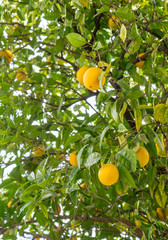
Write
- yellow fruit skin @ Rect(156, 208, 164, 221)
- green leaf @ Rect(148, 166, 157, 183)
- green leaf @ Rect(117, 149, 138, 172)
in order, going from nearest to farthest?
green leaf @ Rect(117, 149, 138, 172), green leaf @ Rect(148, 166, 157, 183), yellow fruit skin @ Rect(156, 208, 164, 221)

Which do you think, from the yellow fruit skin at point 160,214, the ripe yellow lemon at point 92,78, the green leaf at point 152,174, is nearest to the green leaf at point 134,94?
the ripe yellow lemon at point 92,78

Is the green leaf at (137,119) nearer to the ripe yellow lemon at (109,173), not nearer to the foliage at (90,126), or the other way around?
the foliage at (90,126)

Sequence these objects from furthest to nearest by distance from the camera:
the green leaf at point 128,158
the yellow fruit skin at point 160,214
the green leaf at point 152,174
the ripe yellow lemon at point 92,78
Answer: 1. the yellow fruit skin at point 160,214
2. the green leaf at point 152,174
3. the ripe yellow lemon at point 92,78
4. the green leaf at point 128,158

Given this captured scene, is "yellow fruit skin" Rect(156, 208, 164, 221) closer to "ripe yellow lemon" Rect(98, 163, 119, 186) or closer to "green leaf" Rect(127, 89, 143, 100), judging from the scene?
"ripe yellow lemon" Rect(98, 163, 119, 186)

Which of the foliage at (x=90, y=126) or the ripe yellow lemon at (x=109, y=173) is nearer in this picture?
the ripe yellow lemon at (x=109, y=173)

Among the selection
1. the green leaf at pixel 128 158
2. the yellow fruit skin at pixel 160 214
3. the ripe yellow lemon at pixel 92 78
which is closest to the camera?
the green leaf at pixel 128 158

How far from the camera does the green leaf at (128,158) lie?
85 cm

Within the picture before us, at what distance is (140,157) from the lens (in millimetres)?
1000

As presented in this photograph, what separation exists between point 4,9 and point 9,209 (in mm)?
1174

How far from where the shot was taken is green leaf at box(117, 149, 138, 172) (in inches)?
33.5

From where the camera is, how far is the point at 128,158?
0.87 m

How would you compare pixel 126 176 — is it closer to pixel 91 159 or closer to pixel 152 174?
pixel 91 159

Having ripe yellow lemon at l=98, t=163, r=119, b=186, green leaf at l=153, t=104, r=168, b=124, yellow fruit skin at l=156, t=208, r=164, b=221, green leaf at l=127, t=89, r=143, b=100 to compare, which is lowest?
yellow fruit skin at l=156, t=208, r=164, b=221

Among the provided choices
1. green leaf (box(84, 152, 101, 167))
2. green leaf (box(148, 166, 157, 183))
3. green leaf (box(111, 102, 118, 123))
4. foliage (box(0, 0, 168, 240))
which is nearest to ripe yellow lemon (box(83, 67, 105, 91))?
foliage (box(0, 0, 168, 240))
